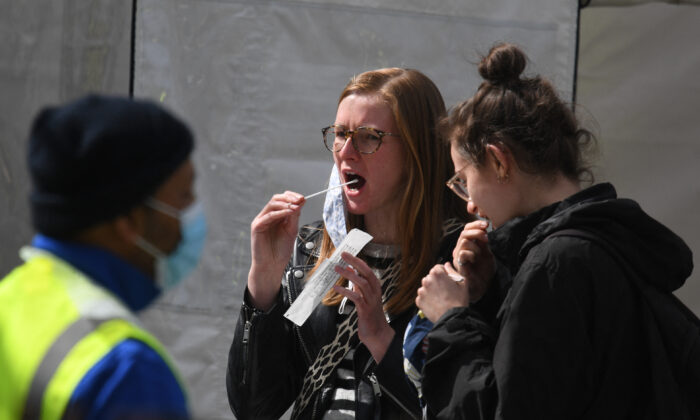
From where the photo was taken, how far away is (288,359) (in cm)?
267

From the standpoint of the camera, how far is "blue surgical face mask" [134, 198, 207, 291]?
130 centimetres

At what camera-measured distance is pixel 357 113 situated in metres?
2.68

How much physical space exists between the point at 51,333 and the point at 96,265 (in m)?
0.12

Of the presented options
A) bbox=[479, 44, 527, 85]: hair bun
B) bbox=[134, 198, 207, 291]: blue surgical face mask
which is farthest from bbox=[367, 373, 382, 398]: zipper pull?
bbox=[134, 198, 207, 291]: blue surgical face mask

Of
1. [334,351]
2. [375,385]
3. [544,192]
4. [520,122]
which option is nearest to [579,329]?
[544,192]

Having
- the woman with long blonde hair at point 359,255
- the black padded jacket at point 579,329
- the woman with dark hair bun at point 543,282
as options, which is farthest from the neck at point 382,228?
the black padded jacket at point 579,329

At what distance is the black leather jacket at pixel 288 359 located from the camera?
2.46m

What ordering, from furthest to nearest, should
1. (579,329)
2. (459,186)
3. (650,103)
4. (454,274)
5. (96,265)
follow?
(650,103)
(459,186)
(454,274)
(579,329)
(96,265)

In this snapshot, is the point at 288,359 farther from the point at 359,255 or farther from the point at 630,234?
the point at 630,234

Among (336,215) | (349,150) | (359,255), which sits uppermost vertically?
(349,150)

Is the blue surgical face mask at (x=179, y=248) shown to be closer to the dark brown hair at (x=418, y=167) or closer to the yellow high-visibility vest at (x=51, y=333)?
the yellow high-visibility vest at (x=51, y=333)

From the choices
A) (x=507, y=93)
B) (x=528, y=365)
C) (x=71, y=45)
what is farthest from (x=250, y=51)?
(x=528, y=365)

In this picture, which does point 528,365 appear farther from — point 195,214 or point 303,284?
point 303,284

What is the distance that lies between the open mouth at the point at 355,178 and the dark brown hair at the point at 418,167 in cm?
14
